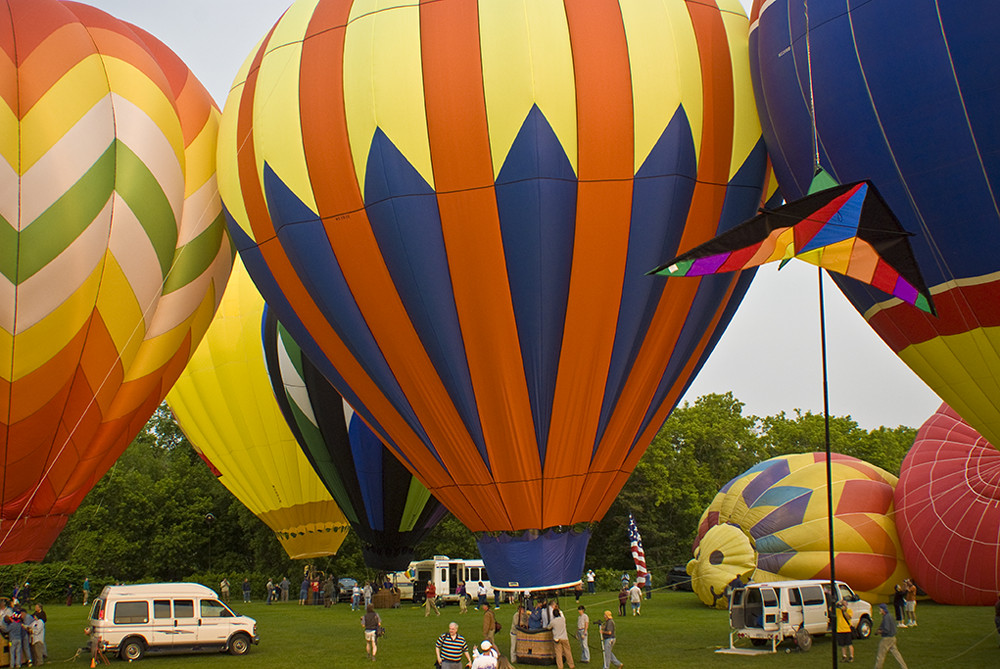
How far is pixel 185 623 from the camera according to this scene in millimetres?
12297

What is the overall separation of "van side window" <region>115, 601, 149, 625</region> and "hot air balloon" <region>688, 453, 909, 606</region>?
32.9ft

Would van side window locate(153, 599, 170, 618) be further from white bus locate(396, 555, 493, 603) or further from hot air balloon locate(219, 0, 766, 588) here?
white bus locate(396, 555, 493, 603)

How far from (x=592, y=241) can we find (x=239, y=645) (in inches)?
285

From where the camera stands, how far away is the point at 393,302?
9.79 metres

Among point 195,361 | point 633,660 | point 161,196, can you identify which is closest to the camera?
point 633,660

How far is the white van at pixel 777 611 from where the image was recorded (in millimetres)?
11992

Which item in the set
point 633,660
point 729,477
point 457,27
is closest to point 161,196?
point 457,27

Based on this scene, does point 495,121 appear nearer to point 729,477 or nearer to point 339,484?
point 339,484

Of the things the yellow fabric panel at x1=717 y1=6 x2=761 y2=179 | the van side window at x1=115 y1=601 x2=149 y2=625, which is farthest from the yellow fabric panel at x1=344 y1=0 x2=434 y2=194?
the van side window at x1=115 y1=601 x2=149 y2=625

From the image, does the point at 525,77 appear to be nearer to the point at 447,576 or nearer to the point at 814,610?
the point at 814,610

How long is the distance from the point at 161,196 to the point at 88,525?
2674cm

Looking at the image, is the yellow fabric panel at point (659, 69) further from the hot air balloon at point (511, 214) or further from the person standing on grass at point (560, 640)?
the person standing on grass at point (560, 640)

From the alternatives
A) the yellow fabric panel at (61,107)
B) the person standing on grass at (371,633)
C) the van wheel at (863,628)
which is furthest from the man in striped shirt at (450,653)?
the van wheel at (863,628)

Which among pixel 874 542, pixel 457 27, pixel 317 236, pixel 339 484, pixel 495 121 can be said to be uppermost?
pixel 457 27
